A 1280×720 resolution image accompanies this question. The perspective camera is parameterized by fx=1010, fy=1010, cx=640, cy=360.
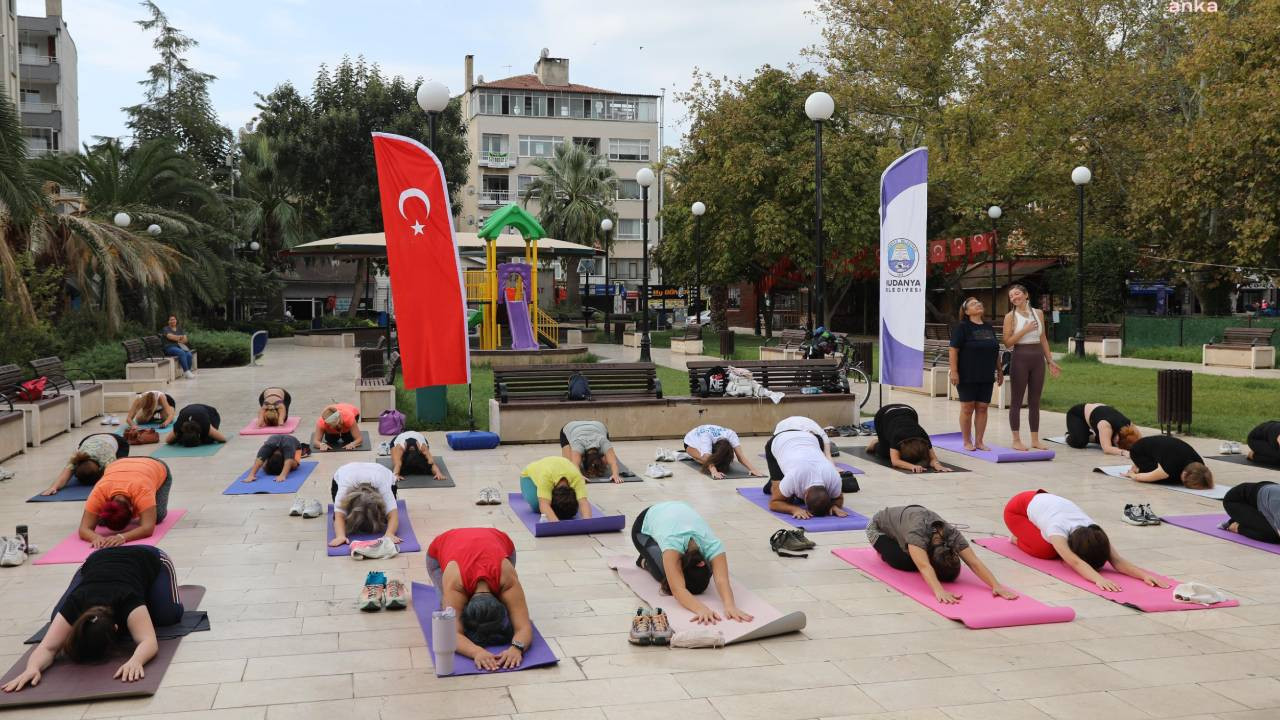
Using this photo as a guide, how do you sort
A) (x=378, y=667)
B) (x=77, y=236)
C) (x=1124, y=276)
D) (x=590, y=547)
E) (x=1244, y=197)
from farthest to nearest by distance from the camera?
(x=1124, y=276)
(x=1244, y=197)
(x=77, y=236)
(x=590, y=547)
(x=378, y=667)

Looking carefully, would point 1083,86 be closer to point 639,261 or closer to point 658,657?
point 658,657

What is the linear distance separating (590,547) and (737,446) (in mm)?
3612

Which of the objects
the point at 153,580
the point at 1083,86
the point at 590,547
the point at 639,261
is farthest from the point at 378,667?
the point at 639,261

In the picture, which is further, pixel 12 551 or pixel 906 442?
pixel 906 442

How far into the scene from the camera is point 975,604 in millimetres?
6496

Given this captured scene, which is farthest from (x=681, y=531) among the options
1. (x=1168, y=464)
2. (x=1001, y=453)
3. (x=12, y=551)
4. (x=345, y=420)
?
(x=345, y=420)

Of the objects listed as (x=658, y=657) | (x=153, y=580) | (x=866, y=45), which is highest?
(x=866, y=45)

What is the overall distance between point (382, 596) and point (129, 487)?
3.08m

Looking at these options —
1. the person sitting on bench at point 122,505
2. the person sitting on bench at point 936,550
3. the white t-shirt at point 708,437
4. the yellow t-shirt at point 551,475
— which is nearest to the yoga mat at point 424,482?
the yellow t-shirt at point 551,475

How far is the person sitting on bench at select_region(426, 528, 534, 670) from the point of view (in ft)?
18.2

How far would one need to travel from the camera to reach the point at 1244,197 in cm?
2905

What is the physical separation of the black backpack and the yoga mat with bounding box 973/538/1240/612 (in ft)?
22.8

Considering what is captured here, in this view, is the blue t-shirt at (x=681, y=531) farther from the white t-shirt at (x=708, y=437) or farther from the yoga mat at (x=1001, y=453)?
the yoga mat at (x=1001, y=453)

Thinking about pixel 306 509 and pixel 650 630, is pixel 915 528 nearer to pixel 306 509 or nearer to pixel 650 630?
pixel 650 630
